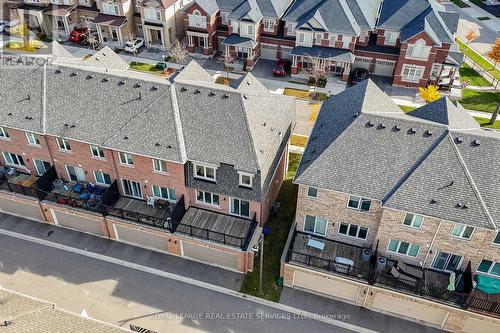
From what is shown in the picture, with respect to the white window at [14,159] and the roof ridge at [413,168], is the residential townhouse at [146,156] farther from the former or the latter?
the roof ridge at [413,168]

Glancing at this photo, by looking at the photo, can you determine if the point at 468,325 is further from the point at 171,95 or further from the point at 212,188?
the point at 171,95

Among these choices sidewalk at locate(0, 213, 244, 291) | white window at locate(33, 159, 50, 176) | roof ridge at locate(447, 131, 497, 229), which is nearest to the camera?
roof ridge at locate(447, 131, 497, 229)

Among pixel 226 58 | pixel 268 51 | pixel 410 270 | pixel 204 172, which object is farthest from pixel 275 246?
pixel 268 51

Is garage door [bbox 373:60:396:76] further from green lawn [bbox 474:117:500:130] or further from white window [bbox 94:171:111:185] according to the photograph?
white window [bbox 94:171:111:185]

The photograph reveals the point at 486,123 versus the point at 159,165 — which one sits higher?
the point at 159,165

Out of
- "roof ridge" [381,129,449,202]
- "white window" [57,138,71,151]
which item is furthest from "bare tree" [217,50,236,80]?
"roof ridge" [381,129,449,202]

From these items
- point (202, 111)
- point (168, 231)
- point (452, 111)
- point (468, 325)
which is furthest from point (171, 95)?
point (468, 325)

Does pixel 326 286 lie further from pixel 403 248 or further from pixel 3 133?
pixel 3 133
